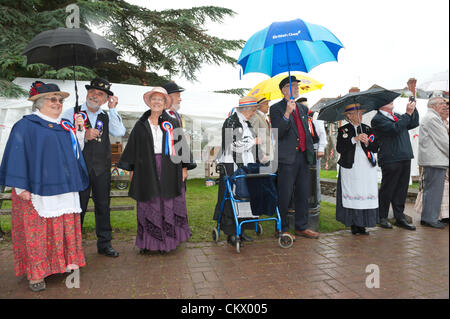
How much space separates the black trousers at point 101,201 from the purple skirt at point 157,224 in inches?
15.9

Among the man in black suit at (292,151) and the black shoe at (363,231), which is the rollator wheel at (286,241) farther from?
the black shoe at (363,231)

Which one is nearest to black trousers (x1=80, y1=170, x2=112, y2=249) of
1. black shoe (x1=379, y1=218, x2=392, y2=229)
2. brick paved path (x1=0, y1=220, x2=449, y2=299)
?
brick paved path (x1=0, y1=220, x2=449, y2=299)

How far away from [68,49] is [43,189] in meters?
2.29

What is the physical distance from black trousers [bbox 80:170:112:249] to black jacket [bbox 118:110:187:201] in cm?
28

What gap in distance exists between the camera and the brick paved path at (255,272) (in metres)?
2.77

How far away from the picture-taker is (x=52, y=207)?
2975 mm

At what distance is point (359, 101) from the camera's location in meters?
4.54

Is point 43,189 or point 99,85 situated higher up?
point 99,85

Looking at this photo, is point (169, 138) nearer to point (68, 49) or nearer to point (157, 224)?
point (157, 224)

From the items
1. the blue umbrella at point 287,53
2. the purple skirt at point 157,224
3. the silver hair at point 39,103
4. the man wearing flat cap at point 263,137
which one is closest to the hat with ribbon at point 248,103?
the man wearing flat cap at point 263,137

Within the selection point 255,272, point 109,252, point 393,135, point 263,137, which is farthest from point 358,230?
point 109,252

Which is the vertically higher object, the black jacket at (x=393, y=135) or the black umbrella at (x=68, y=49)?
the black umbrella at (x=68, y=49)

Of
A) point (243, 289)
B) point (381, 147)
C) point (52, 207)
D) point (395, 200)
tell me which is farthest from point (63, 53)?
point (395, 200)
